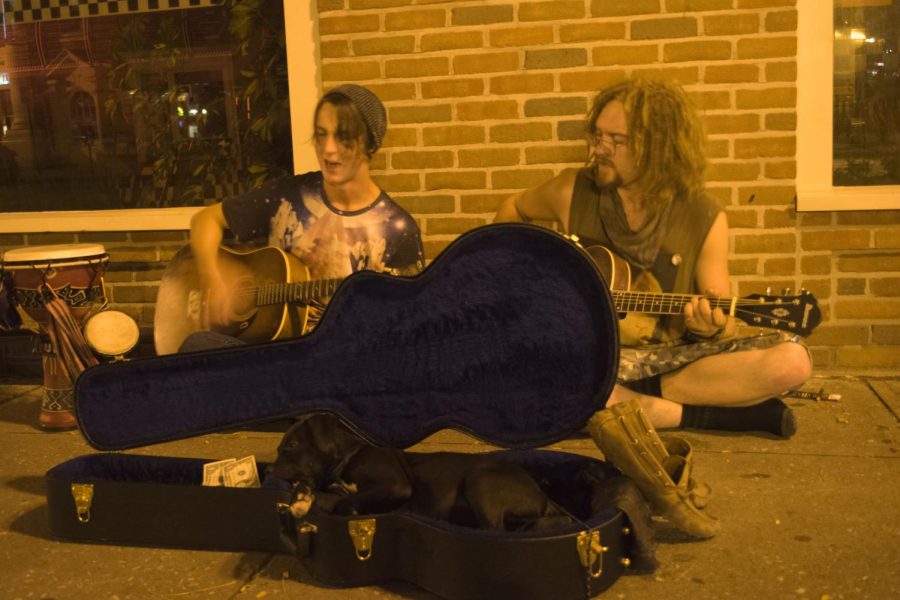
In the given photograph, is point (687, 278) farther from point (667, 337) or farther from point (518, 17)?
point (518, 17)

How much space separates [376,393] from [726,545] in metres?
1.09

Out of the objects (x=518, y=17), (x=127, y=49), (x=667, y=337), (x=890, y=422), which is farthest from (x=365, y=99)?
(x=890, y=422)

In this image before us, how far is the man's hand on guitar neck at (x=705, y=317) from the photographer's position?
341cm

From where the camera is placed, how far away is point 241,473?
115 inches

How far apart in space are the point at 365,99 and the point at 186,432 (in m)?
1.58

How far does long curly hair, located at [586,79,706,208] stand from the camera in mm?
3705

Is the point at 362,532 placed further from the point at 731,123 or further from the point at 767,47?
the point at 767,47

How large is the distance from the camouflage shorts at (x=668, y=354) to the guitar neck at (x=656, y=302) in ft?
0.94

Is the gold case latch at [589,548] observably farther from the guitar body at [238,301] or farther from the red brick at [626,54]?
the red brick at [626,54]

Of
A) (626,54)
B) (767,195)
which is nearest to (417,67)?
(626,54)

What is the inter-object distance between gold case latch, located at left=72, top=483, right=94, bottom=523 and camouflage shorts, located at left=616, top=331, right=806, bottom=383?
1913mm

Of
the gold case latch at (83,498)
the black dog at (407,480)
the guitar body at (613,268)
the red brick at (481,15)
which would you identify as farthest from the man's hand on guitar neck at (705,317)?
the gold case latch at (83,498)

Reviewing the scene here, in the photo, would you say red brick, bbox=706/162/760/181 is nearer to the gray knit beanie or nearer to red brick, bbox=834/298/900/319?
red brick, bbox=834/298/900/319

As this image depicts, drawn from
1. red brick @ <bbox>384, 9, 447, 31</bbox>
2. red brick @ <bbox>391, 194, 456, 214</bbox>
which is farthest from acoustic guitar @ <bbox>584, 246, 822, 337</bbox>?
red brick @ <bbox>384, 9, 447, 31</bbox>
